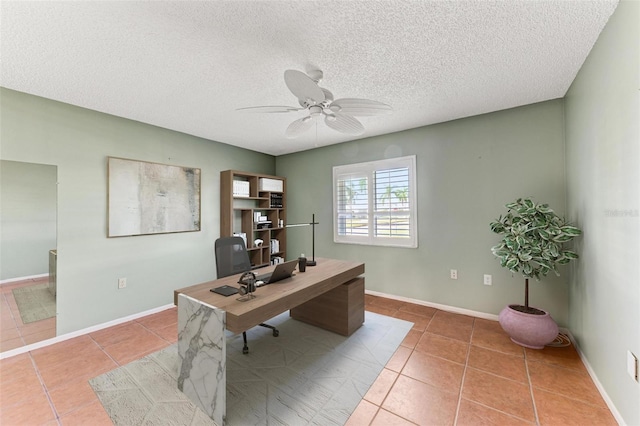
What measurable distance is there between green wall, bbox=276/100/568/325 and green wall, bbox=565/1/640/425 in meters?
0.43

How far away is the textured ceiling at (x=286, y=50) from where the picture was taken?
143cm

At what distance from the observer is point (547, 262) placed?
221 cm

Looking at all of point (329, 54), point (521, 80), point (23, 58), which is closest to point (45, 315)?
point (23, 58)

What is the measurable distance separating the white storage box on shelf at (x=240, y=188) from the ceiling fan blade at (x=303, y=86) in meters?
2.58

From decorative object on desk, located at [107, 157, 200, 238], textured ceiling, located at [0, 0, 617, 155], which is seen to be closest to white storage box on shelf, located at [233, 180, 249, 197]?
decorative object on desk, located at [107, 157, 200, 238]

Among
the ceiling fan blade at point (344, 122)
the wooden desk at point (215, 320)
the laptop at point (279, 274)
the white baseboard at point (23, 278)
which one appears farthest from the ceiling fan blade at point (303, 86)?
the white baseboard at point (23, 278)

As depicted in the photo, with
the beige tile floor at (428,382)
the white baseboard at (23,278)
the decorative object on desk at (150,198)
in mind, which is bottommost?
the beige tile floor at (428,382)

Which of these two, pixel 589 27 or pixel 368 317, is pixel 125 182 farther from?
pixel 589 27

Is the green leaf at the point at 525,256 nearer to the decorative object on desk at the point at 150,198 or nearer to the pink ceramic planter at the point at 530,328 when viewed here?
the pink ceramic planter at the point at 530,328

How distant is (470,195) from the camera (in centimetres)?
304

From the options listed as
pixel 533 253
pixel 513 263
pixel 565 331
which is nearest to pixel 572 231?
pixel 533 253

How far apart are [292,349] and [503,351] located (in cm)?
194

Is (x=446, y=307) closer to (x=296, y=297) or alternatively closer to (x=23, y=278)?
(x=296, y=297)

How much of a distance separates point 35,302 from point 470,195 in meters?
4.87
